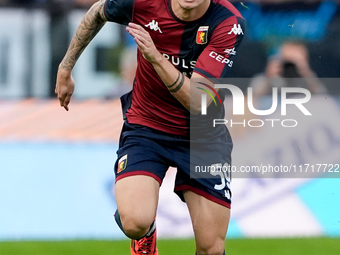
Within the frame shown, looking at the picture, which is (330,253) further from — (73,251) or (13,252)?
(13,252)

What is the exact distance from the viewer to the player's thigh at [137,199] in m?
3.88

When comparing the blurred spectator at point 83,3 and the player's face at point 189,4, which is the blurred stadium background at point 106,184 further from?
the player's face at point 189,4

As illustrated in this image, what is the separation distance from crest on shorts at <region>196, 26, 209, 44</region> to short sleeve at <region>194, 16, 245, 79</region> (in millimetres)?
43

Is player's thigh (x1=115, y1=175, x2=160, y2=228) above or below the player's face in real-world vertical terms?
below

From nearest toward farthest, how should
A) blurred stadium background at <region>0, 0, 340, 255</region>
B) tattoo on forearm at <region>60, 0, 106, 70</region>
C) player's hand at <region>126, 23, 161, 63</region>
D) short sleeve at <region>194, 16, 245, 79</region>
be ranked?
1. player's hand at <region>126, 23, 161, 63</region>
2. short sleeve at <region>194, 16, 245, 79</region>
3. tattoo on forearm at <region>60, 0, 106, 70</region>
4. blurred stadium background at <region>0, 0, 340, 255</region>

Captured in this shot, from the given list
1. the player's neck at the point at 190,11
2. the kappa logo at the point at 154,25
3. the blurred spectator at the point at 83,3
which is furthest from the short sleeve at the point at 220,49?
the blurred spectator at the point at 83,3

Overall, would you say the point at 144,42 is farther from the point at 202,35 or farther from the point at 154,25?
the point at 202,35

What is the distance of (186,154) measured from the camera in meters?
4.26

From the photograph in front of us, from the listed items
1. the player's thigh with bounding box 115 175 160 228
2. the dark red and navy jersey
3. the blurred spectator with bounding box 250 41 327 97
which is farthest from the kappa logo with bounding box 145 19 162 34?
the blurred spectator with bounding box 250 41 327 97

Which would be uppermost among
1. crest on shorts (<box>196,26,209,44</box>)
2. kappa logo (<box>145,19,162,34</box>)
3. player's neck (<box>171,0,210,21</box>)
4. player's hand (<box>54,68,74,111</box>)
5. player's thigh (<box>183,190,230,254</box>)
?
player's neck (<box>171,0,210,21</box>)

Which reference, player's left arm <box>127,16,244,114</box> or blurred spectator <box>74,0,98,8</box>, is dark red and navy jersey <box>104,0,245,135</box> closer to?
player's left arm <box>127,16,244,114</box>

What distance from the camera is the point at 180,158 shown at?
4238mm

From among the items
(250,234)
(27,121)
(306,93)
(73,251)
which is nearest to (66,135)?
(27,121)

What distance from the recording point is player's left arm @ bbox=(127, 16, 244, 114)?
12.2 feet
